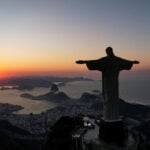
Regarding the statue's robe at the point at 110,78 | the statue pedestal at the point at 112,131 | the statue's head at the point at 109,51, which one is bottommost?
the statue pedestal at the point at 112,131

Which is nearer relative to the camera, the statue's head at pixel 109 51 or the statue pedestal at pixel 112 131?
the statue pedestal at pixel 112 131

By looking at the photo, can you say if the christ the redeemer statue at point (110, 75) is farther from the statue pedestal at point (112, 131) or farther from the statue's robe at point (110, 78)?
the statue pedestal at point (112, 131)

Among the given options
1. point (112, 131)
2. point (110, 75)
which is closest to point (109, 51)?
point (110, 75)

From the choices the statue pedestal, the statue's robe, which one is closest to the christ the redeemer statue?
the statue's robe

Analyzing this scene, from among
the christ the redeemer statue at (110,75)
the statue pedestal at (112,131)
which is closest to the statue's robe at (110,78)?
the christ the redeemer statue at (110,75)

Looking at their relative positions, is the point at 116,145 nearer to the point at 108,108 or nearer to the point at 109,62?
the point at 108,108

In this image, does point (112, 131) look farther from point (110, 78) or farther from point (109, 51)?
point (109, 51)

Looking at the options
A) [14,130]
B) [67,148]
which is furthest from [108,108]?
[14,130]

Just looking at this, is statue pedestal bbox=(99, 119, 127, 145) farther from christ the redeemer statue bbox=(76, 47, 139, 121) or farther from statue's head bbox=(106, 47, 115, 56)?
statue's head bbox=(106, 47, 115, 56)
